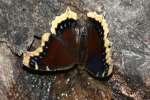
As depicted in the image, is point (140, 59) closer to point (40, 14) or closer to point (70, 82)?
point (70, 82)

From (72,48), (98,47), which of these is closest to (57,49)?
(72,48)

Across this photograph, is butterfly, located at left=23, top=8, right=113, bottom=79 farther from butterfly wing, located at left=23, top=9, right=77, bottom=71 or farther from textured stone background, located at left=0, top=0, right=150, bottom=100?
textured stone background, located at left=0, top=0, right=150, bottom=100

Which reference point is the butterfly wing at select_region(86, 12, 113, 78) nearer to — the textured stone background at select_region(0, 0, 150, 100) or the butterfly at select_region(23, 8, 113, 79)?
the butterfly at select_region(23, 8, 113, 79)

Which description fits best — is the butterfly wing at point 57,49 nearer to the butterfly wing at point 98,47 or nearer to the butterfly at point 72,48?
the butterfly at point 72,48

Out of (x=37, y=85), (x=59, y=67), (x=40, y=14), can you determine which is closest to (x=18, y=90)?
(x=37, y=85)

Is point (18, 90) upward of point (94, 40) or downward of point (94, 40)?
downward

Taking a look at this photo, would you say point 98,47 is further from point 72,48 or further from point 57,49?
point 57,49

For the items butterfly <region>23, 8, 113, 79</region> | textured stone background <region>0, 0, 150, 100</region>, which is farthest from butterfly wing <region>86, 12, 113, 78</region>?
textured stone background <region>0, 0, 150, 100</region>
